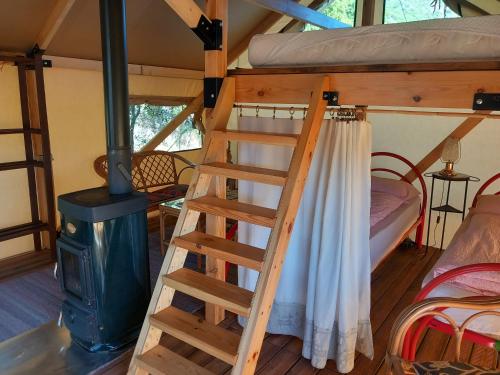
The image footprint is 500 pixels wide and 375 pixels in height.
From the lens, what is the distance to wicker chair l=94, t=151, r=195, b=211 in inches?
171

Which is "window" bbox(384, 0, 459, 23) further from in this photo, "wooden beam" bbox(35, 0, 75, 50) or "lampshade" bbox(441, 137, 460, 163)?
"wooden beam" bbox(35, 0, 75, 50)

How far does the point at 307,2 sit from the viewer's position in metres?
4.94

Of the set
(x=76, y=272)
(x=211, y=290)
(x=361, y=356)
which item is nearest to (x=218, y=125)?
(x=211, y=290)

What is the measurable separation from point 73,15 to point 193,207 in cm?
239

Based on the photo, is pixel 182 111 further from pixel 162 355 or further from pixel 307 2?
pixel 162 355

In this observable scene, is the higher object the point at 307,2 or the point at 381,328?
the point at 307,2

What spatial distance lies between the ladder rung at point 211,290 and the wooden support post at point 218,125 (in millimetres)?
598

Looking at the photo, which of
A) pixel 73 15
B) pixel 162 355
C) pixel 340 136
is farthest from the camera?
pixel 73 15

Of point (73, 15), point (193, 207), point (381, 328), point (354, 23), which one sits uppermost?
point (354, 23)

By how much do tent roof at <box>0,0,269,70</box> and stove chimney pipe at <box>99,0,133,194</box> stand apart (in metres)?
1.29

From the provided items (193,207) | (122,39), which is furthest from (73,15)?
(193,207)

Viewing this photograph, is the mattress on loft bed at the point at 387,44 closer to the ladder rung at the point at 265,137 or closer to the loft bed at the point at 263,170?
the loft bed at the point at 263,170

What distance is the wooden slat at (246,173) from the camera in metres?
1.91

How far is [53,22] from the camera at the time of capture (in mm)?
3230
